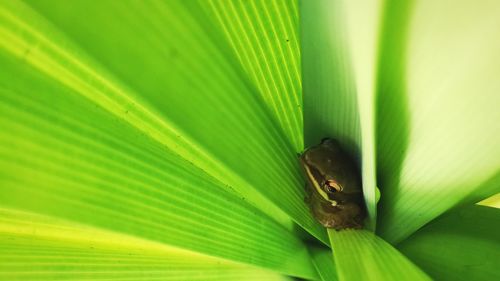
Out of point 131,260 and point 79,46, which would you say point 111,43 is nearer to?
point 79,46

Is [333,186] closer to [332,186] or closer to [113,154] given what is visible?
[332,186]

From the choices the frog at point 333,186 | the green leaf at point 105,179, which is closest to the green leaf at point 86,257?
the green leaf at point 105,179

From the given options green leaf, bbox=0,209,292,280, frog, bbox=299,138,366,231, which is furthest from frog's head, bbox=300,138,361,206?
green leaf, bbox=0,209,292,280

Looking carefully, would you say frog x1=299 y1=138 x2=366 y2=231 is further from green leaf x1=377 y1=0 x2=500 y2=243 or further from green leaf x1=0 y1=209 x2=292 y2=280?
green leaf x1=0 y1=209 x2=292 y2=280

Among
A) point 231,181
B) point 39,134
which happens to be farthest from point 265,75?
point 39,134

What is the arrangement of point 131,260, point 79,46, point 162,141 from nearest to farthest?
point 79,46, point 162,141, point 131,260

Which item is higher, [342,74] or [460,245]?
[342,74]

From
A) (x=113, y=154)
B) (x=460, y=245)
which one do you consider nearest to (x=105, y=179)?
(x=113, y=154)
